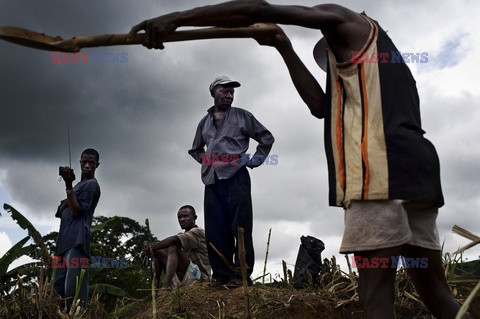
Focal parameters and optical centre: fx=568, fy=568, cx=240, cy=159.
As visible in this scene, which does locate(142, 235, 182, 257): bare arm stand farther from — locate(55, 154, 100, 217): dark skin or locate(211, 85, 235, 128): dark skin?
locate(211, 85, 235, 128): dark skin

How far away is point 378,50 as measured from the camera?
8.11ft

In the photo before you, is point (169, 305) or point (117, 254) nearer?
point (169, 305)

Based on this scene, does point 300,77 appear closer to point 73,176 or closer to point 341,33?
point 341,33

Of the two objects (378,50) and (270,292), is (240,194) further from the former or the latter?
(378,50)

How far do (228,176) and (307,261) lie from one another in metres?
1.13

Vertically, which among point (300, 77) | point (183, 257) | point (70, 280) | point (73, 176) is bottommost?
point (70, 280)

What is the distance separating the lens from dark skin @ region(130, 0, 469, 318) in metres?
2.29

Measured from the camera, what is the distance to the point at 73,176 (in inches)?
226

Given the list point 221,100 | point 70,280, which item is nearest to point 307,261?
point 221,100

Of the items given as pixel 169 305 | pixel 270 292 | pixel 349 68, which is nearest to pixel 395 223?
pixel 349 68

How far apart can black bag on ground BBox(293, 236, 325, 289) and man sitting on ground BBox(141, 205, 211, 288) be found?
5.07ft

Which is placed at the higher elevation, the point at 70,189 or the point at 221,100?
the point at 221,100

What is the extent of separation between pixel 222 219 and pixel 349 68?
351 centimetres

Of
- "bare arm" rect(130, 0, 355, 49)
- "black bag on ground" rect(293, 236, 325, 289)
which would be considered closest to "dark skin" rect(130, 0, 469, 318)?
"bare arm" rect(130, 0, 355, 49)
